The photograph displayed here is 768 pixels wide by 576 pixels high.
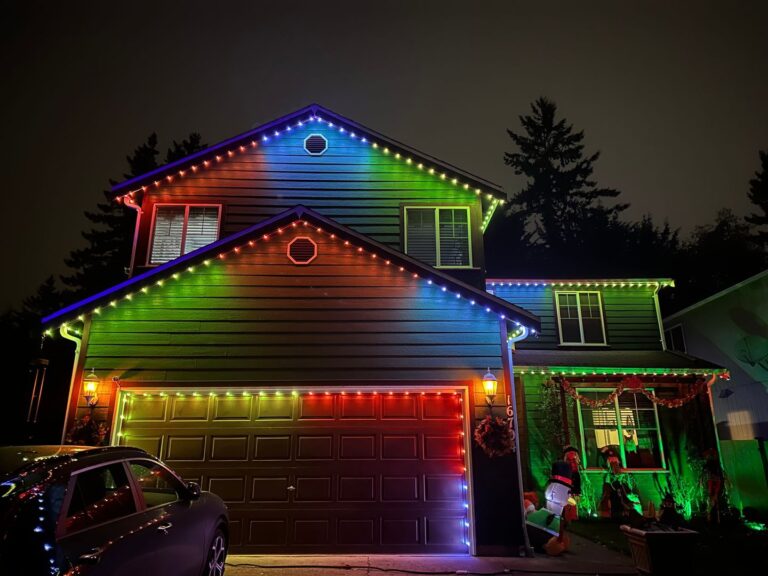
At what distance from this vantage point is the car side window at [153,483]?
4.86 m

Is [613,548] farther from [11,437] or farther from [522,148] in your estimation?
[522,148]

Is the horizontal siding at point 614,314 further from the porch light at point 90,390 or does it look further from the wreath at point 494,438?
the porch light at point 90,390

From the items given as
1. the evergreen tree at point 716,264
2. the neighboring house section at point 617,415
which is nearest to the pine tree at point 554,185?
the evergreen tree at point 716,264

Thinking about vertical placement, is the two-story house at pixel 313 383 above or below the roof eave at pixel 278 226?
below

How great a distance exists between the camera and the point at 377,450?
28.9 ft

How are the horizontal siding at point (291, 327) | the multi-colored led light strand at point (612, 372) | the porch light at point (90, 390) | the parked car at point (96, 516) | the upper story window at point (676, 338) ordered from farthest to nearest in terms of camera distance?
A: 1. the upper story window at point (676, 338)
2. the multi-colored led light strand at point (612, 372)
3. the horizontal siding at point (291, 327)
4. the porch light at point (90, 390)
5. the parked car at point (96, 516)

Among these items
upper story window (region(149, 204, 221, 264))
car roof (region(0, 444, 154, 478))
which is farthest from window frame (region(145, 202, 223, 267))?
car roof (region(0, 444, 154, 478))

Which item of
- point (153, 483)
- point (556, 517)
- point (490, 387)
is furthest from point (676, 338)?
point (153, 483)

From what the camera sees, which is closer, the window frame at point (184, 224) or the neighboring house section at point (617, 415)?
the window frame at point (184, 224)

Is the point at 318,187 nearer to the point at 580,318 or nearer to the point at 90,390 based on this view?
the point at 90,390

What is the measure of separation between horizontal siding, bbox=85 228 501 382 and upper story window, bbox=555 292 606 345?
7.97 metres

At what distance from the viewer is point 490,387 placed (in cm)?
876

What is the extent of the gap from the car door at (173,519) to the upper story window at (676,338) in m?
19.7

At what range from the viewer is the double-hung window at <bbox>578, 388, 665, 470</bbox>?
13.8 metres
